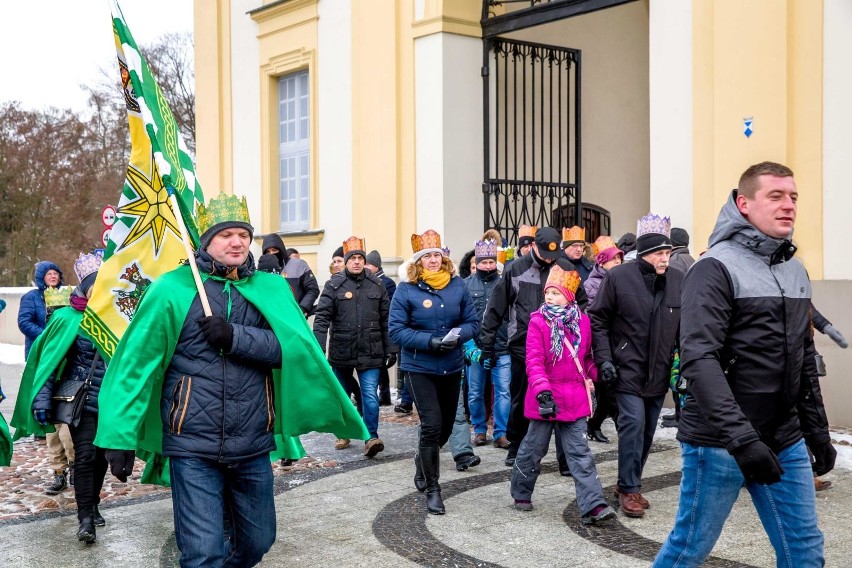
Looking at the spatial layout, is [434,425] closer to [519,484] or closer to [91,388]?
[519,484]

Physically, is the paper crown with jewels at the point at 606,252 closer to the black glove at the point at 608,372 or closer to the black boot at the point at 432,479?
the black glove at the point at 608,372

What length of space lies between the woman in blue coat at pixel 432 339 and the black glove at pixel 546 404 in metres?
0.72

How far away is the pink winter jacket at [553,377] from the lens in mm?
6562

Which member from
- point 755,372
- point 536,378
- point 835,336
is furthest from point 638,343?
point 755,372

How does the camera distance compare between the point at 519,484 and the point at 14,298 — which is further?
the point at 14,298

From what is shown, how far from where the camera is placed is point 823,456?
3928 millimetres

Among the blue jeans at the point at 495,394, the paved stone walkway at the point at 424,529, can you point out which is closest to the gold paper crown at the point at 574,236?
the blue jeans at the point at 495,394

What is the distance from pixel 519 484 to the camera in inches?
264

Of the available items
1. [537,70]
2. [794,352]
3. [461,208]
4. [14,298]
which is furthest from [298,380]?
[14,298]

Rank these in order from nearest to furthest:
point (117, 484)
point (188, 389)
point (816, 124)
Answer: point (188, 389), point (117, 484), point (816, 124)

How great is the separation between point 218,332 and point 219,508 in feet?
2.40

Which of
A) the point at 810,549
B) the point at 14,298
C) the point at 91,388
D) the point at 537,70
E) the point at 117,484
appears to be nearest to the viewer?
the point at 810,549

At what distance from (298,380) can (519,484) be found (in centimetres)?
254

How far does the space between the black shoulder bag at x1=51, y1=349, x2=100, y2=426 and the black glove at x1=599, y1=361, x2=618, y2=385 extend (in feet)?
10.1
